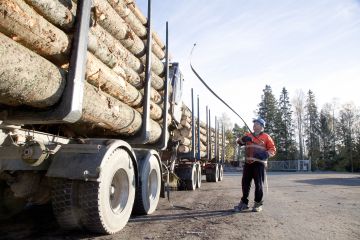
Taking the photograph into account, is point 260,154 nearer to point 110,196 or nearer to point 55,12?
point 110,196

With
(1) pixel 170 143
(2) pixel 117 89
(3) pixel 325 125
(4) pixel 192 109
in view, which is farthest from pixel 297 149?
(2) pixel 117 89

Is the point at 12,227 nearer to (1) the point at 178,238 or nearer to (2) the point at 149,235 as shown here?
(2) the point at 149,235

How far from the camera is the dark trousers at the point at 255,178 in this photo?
746cm

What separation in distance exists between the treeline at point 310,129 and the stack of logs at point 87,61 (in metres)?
57.2

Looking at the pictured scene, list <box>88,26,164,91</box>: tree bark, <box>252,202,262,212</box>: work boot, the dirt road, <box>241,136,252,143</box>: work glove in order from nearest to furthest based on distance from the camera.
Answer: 1. <box>88,26,164,91</box>: tree bark
2. the dirt road
3. <box>252,202,262,212</box>: work boot
4. <box>241,136,252,143</box>: work glove

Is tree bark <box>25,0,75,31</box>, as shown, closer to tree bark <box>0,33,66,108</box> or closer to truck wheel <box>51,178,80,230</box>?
tree bark <box>0,33,66,108</box>

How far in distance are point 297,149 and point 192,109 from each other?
5904 cm

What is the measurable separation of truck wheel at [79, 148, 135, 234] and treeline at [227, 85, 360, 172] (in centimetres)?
5825

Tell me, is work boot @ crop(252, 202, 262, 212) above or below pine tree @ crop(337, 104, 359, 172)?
below

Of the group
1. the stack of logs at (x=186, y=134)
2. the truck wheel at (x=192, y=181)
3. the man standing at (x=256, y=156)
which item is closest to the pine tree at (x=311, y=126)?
the stack of logs at (x=186, y=134)

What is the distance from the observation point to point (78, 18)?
3.97 meters

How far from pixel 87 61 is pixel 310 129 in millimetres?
70486

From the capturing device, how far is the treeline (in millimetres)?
64113

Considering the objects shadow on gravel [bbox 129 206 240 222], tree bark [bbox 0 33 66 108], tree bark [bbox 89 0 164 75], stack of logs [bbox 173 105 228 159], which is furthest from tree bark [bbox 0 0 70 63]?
stack of logs [bbox 173 105 228 159]
